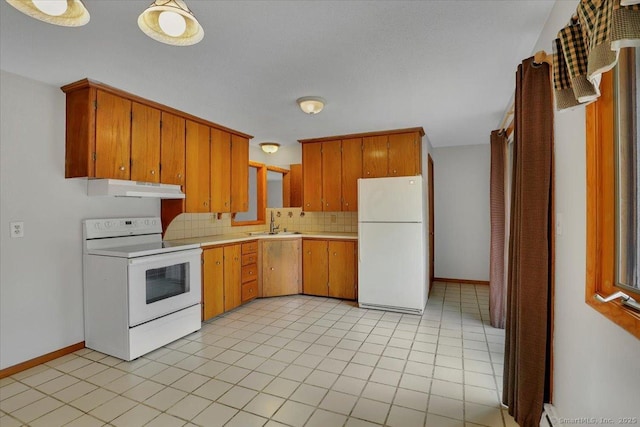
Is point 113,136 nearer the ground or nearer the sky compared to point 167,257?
nearer the sky

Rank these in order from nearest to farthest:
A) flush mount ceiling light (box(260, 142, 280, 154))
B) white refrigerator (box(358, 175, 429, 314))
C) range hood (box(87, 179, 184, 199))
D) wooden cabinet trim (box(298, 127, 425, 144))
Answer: range hood (box(87, 179, 184, 199)), white refrigerator (box(358, 175, 429, 314)), wooden cabinet trim (box(298, 127, 425, 144)), flush mount ceiling light (box(260, 142, 280, 154))

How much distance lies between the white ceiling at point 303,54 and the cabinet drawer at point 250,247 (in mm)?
1749

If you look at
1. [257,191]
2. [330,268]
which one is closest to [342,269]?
[330,268]

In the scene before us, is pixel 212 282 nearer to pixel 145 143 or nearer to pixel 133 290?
pixel 133 290

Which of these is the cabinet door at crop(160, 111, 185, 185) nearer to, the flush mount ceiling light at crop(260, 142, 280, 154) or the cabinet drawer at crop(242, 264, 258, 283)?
the cabinet drawer at crop(242, 264, 258, 283)

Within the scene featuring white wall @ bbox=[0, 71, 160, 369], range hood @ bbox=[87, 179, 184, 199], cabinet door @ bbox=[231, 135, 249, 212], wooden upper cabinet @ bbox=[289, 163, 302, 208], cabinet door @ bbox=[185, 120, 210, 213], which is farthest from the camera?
wooden upper cabinet @ bbox=[289, 163, 302, 208]

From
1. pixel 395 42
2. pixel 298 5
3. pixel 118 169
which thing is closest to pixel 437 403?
pixel 395 42

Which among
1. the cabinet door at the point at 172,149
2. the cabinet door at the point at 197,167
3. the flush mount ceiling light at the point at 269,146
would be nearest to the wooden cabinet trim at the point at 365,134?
the flush mount ceiling light at the point at 269,146

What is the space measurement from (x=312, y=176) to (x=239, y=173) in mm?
1104

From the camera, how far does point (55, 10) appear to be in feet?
4.23

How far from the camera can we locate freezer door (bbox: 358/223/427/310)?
12.6 feet

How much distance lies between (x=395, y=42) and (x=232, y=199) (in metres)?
3.05

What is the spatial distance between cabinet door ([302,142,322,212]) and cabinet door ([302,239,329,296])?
589mm

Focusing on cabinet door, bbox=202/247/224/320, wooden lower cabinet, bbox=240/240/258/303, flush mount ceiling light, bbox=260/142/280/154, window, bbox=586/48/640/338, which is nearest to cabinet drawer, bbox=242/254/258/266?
wooden lower cabinet, bbox=240/240/258/303
